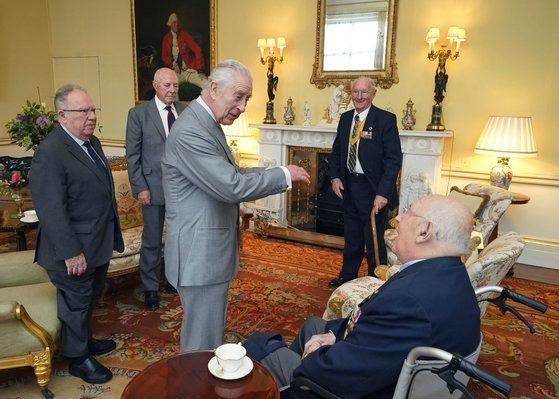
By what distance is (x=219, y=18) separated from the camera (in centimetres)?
560

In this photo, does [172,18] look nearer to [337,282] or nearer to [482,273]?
[337,282]

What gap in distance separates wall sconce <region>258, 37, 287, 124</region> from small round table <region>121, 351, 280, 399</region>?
158 inches

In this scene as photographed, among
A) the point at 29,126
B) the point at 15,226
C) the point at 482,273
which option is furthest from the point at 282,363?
the point at 29,126

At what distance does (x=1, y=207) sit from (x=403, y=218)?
3156 millimetres

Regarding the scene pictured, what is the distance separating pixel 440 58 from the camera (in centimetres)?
424

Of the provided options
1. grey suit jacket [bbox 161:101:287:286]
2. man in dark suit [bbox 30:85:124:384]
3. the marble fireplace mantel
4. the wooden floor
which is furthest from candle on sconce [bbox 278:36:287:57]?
grey suit jacket [bbox 161:101:287:286]

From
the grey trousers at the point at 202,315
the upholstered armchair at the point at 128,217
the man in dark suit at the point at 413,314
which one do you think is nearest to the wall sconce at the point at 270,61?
the upholstered armchair at the point at 128,217

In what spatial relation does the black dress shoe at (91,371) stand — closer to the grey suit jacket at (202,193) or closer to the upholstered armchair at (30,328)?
the upholstered armchair at (30,328)

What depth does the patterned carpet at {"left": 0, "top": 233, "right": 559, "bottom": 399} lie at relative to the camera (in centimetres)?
229

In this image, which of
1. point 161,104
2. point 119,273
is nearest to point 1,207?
point 119,273

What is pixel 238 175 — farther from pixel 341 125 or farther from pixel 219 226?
pixel 341 125

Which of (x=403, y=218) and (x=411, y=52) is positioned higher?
(x=411, y=52)

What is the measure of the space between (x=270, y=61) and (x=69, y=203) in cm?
355

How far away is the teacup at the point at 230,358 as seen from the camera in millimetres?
1424
